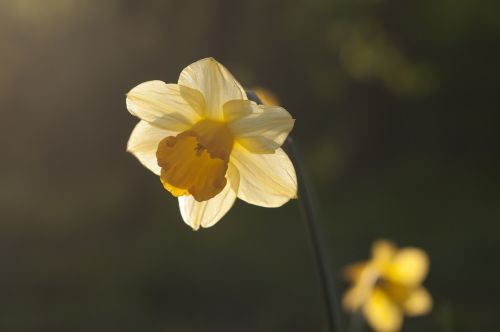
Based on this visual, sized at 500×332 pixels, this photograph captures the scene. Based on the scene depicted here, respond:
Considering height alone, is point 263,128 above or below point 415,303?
above

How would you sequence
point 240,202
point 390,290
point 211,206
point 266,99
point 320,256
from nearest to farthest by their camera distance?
point 320,256 → point 211,206 → point 266,99 → point 390,290 → point 240,202

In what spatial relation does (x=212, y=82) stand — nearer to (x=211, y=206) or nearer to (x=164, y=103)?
(x=164, y=103)

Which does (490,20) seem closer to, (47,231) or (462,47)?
(462,47)

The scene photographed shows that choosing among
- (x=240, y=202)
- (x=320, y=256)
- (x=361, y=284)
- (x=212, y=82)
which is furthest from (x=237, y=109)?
(x=240, y=202)

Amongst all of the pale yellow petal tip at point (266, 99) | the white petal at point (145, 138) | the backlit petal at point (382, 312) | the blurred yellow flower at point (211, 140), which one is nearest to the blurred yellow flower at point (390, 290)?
the backlit petal at point (382, 312)

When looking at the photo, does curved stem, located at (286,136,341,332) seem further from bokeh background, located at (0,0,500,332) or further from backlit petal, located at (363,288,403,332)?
bokeh background, located at (0,0,500,332)

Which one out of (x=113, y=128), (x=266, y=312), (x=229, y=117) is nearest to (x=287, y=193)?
(x=229, y=117)

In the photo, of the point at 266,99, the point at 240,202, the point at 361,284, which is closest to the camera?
the point at 266,99

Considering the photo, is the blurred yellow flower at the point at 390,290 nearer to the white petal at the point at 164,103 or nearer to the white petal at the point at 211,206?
the white petal at the point at 211,206
